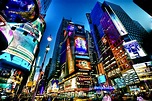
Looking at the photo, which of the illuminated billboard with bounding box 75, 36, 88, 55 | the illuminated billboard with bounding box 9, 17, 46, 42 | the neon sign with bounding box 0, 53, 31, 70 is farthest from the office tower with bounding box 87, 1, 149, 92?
the neon sign with bounding box 0, 53, 31, 70

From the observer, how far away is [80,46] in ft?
219

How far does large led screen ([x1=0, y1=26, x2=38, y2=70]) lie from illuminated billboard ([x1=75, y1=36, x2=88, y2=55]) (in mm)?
31437

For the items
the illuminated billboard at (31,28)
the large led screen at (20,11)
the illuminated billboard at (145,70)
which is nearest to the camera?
the large led screen at (20,11)

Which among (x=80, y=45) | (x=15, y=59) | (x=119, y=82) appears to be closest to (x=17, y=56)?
(x=15, y=59)

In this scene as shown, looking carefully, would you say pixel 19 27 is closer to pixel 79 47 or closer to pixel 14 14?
pixel 14 14

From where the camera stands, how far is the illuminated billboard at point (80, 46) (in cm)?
6450

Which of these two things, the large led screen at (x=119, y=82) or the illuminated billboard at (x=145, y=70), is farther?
the large led screen at (x=119, y=82)

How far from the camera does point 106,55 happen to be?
89625 mm

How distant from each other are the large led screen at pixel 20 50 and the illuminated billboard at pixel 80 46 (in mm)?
31437

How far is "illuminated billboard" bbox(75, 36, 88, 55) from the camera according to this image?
212ft

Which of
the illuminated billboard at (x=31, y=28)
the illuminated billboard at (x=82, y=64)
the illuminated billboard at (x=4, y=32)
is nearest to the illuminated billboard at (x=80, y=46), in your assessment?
the illuminated billboard at (x=82, y=64)

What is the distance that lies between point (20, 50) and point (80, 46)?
133 ft

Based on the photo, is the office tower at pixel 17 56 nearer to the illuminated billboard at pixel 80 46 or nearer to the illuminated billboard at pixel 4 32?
the illuminated billboard at pixel 4 32

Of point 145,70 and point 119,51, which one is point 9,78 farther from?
point 119,51
